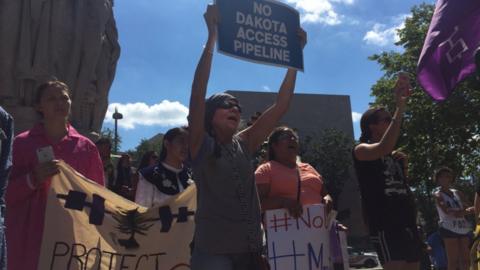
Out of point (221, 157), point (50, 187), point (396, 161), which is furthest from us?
point (396, 161)

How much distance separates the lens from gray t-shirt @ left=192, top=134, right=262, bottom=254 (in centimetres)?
291

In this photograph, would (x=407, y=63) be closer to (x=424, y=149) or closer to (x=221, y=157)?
(x=424, y=149)

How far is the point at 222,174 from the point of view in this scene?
301cm

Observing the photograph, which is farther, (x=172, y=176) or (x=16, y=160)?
(x=172, y=176)

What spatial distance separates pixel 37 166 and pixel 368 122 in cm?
239

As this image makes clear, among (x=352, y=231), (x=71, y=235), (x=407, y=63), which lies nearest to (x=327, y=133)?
(x=352, y=231)

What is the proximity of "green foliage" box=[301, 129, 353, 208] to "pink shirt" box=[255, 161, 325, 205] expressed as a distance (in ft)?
148

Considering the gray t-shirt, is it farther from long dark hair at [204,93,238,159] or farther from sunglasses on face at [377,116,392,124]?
sunglasses on face at [377,116,392,124]

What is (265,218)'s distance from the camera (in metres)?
4.36

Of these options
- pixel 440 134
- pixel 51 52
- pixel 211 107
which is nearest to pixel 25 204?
pixel 211 107

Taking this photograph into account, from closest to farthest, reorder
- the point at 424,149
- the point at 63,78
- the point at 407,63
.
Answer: the point at 63,78
the point at 424,149
the point at 407,63

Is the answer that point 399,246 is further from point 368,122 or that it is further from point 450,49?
point 450,49

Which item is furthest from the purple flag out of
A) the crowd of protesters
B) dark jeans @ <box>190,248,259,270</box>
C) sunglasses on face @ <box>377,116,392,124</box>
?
dark jeans @ <box>190,248,259,270</box>

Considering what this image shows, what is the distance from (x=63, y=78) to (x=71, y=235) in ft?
13.0
